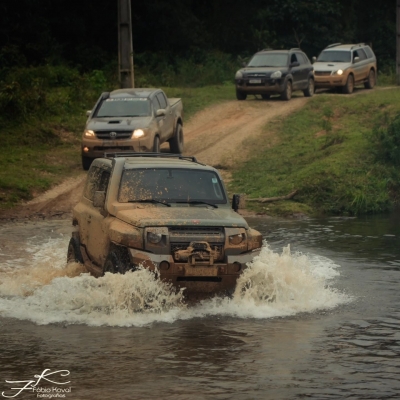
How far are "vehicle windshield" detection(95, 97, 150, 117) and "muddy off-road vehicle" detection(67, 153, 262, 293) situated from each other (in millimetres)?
10430

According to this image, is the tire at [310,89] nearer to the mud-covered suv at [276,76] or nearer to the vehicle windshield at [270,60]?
the mud-covered suv at [276,76]

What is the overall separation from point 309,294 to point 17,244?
649 cm

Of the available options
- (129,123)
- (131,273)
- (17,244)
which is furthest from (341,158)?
(131,273)

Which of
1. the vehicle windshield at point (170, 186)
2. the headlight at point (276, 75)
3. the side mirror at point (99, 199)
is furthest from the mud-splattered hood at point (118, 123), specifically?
the side mirror at point (99, 199)

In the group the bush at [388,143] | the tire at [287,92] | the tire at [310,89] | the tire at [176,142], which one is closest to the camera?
the bush at [388,143]

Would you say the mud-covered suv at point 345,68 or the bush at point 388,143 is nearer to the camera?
the bush at point 388,143

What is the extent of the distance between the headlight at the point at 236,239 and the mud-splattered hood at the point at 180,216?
13cm

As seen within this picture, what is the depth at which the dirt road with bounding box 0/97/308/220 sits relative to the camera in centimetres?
2105

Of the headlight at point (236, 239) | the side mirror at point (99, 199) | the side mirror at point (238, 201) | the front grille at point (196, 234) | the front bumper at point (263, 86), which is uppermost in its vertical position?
the front bumper at point (263, 86)

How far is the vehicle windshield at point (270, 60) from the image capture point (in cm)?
3403

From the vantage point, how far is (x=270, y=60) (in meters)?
34.3

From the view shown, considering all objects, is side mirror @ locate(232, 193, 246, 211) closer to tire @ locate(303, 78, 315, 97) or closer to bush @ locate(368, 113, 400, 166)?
bush @ locate(368, 113, 400, 166)

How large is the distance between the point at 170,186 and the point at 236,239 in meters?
1.42

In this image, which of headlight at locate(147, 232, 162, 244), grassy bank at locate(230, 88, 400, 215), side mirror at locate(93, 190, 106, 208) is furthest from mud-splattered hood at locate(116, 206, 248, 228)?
grassy bank at locate(230, 88, 400, 215)
